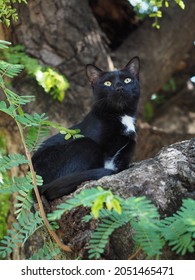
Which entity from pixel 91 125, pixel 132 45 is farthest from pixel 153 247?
pixel 132 45

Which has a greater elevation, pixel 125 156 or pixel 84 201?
pixel 84 201

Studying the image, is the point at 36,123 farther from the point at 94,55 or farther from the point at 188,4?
the point at 188,4

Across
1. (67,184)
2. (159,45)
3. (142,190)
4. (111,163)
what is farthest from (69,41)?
(142,190)

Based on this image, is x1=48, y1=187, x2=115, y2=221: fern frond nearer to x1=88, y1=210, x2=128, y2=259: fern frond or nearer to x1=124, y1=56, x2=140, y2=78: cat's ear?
x1=88, y1=210, x2=128, y2=259: fern frond

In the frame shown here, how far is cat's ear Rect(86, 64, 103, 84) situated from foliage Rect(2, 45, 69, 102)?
249 millimetres

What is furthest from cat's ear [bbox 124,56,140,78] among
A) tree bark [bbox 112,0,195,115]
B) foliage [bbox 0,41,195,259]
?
foliage [bbox 0,41,195,259]

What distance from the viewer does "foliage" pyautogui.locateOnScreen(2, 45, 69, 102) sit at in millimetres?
4590

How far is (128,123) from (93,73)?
693mm

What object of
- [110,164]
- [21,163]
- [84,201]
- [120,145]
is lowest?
[110,164]

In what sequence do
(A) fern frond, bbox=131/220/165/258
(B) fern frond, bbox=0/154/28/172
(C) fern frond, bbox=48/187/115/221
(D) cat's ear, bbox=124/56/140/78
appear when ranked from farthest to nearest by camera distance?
(D) cat's ear, bbox=124/56/140/78, (B) fern frond, bbox=0/154/28/172, (A) fern frond, bbox=131/220/165/258, (C) fern frond, bbox=48/187/115/221

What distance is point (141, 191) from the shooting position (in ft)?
9.12

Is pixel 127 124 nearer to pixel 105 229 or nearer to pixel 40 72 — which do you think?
pixel 40 72

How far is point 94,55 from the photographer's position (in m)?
5.12

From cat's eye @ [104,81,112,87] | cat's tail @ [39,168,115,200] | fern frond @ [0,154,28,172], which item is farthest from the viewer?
cat's eye @ [104,81,112,87]
